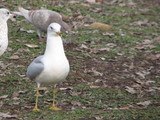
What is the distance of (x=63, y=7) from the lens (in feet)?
44.3

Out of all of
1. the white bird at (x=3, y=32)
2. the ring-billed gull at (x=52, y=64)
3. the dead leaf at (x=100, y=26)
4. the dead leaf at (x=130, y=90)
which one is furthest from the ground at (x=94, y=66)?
the white bird at (x=3, y=32)

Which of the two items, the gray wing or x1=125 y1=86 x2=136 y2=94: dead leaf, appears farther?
x1=125 y1=86 x2=136 y2=94: dead leaf

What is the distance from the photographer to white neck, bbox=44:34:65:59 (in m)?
6.61

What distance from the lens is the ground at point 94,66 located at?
6902 mm

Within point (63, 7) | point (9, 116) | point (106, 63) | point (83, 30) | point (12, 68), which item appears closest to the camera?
point (9, 116)

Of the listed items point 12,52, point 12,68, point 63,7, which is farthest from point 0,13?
point 63,7

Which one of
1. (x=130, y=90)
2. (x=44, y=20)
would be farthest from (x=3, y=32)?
(x=44, y=20)

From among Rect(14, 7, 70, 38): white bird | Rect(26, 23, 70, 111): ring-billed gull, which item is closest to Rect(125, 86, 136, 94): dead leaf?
Rect(26, 23, 70, 111): ring-billed gull

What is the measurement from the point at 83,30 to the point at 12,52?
8.75 ft

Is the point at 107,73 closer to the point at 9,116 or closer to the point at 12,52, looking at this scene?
the point at 12,52

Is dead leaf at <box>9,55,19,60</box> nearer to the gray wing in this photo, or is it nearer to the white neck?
the gray wing

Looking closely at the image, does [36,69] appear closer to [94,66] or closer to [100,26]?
[94,66]

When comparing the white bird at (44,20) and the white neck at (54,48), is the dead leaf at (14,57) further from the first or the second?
the white neck at (54,48)

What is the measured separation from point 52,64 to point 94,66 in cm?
282
